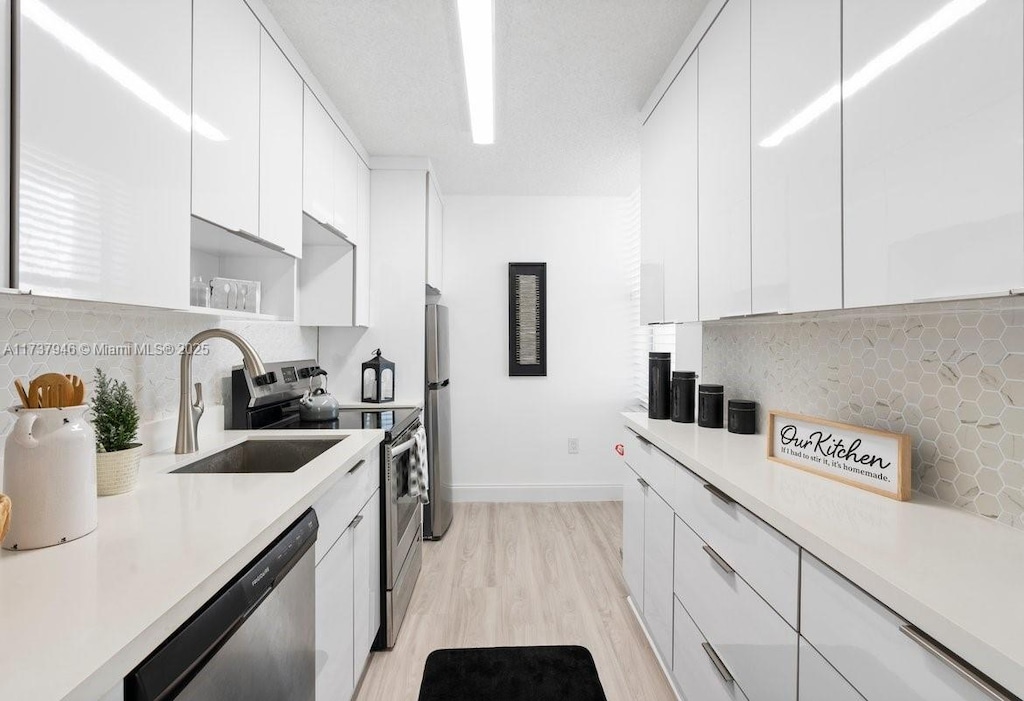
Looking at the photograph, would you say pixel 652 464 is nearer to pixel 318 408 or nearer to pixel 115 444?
pixel 318 408

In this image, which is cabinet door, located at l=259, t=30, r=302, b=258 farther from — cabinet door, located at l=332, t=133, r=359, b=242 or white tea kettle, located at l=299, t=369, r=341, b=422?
white tea kettle, located at l=299, t=369, r=341, b=422

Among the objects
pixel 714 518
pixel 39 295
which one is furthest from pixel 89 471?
pixel 714 518

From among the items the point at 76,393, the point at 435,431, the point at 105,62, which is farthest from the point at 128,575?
the point at 435,431

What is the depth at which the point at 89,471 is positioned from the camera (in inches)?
38.3

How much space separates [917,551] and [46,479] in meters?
1.63

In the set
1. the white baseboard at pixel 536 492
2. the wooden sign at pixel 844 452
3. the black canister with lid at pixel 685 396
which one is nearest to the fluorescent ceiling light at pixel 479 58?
the black canister with lid at pixel 685 396

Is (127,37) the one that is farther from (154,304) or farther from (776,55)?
(776,55)

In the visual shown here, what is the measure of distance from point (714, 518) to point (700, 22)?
1799 millimetres

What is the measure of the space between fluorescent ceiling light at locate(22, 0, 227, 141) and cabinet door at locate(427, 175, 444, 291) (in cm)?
197

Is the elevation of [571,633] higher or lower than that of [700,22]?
lower

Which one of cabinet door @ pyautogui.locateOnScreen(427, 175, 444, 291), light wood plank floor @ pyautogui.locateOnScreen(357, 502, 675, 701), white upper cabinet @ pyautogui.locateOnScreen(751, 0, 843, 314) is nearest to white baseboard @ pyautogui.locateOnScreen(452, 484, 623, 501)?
light wood plank floor @ pyautogui.locateOnScreen(357, 502, 675, 701)

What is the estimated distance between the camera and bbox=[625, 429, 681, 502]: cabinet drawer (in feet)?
5.82

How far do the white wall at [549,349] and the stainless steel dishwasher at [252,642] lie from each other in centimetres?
273

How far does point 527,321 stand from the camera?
13.1ft
